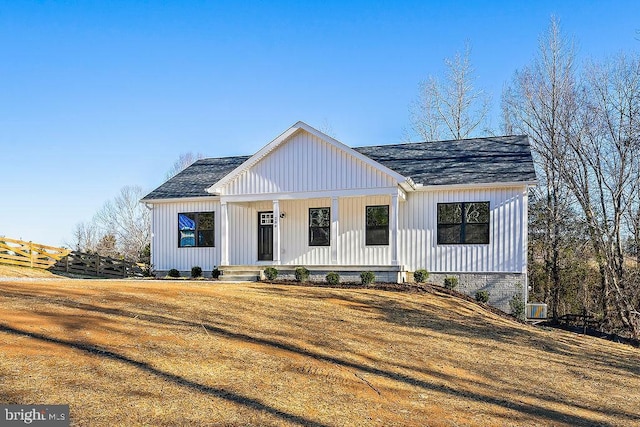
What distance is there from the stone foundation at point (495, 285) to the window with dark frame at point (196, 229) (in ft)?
30.3

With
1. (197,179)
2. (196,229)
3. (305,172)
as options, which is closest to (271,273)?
(305,172)

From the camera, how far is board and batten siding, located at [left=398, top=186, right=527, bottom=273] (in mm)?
16984

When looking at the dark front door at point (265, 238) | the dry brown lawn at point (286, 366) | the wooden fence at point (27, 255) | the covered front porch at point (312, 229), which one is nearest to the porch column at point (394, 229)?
the covered front porch at point (312, 229)

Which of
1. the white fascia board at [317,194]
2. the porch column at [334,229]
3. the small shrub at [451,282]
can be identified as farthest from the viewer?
the porch column at [334,229]

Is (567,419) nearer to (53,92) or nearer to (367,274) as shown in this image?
(367,274)

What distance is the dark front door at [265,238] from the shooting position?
65.4 ft

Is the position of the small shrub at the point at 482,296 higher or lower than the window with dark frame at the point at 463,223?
lower

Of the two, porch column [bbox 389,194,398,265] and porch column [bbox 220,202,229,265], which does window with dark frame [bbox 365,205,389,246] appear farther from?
porch column [bbox 220,202,229,265]

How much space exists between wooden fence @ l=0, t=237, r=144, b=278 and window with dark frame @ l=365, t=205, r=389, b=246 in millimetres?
11752

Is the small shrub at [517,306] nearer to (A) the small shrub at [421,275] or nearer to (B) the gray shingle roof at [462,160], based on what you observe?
(A) the small shrub at [421,275]

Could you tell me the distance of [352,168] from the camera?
17641mm

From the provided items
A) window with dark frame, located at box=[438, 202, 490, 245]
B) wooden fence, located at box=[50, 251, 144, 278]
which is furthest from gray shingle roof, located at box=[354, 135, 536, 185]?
wooden fence, located at box=[50, 251, 144, 278]

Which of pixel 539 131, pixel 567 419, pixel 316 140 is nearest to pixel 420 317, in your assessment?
pixel 567 419

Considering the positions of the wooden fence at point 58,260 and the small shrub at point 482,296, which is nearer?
the small shrub at point 482,296
